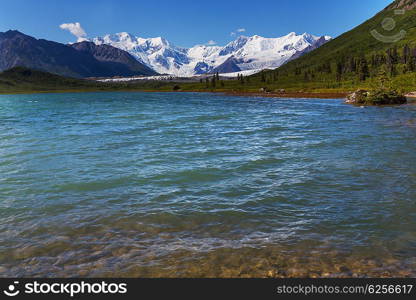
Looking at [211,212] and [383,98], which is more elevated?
[383,98]

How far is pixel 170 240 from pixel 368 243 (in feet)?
22.5

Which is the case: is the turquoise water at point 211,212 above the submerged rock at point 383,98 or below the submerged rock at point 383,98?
below

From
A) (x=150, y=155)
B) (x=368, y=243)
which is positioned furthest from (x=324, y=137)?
(x=368, y=243)

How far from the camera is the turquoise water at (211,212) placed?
35.0 ft

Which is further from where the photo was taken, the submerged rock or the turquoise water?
the submerged rock

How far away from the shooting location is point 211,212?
15.2m

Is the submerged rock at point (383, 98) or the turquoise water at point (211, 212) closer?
the turquoise water at point (211, 212)

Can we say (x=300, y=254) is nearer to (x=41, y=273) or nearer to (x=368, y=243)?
(x=368, y=243)

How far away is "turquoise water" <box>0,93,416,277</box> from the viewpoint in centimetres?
1066

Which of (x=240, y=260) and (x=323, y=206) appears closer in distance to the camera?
(x=240, y=260)

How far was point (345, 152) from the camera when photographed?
1105 inches

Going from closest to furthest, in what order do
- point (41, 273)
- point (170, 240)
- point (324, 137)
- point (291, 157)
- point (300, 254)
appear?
point (41, 273) < point (300, 254) < point (170, 240) < point (291, 157) < point (324, 137)

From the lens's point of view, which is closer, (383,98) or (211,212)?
(211,212)

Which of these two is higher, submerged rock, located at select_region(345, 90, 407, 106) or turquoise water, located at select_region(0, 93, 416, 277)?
submerged rock, located at select_region(345, 90, 407, 106)
